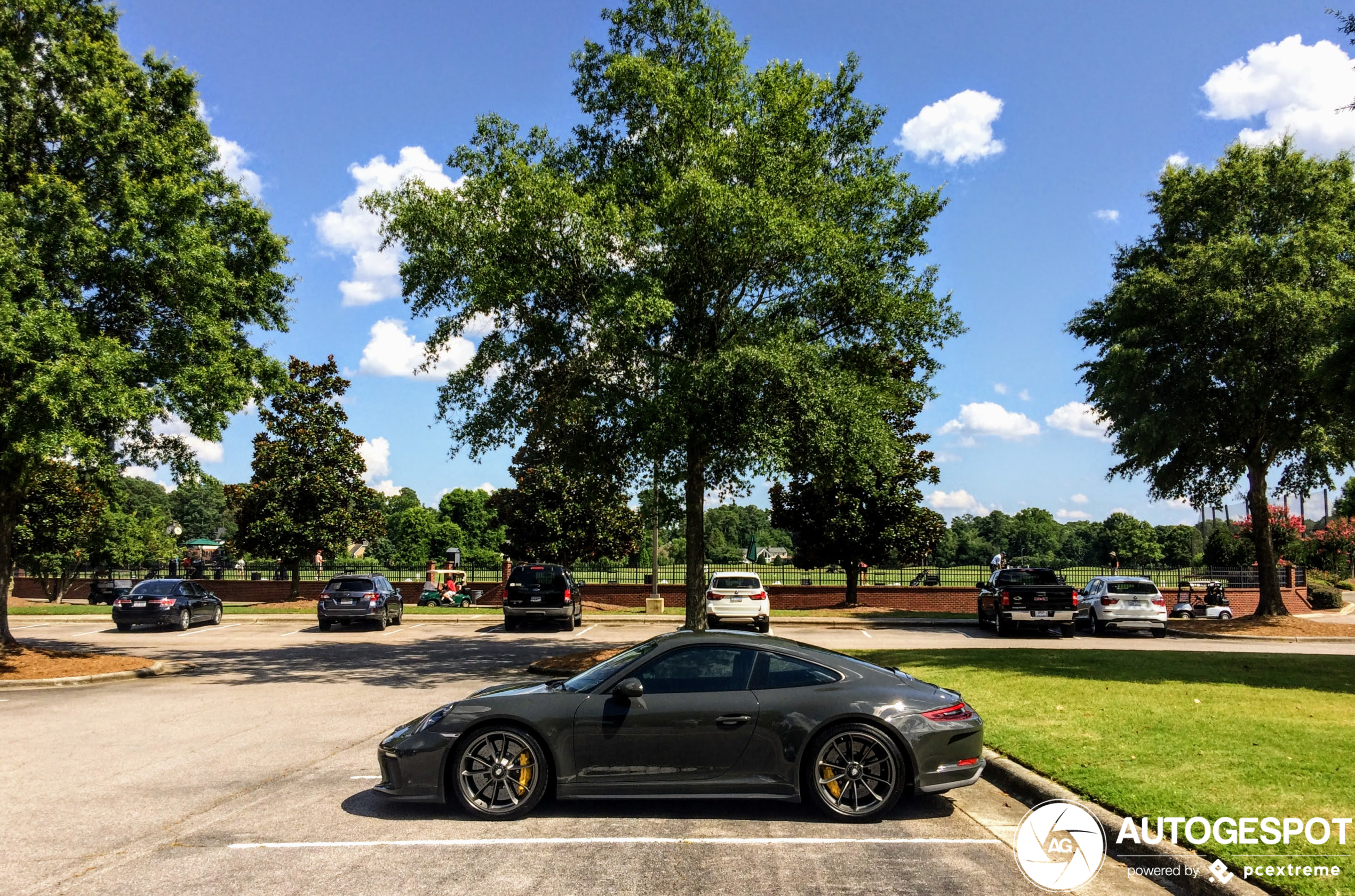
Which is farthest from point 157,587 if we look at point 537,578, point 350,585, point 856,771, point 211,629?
point 856,771

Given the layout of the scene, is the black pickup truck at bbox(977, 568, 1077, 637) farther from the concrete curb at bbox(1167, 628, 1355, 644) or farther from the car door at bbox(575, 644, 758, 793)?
the car door at bbox(575, 644, 758, 793)

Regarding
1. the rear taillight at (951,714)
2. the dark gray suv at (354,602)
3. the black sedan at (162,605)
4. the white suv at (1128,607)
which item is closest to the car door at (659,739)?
the rear taillight at (951,714)

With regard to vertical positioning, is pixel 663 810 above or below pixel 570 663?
above

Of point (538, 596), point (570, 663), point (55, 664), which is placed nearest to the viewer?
point (55, 664)

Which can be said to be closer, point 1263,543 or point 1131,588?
point 1131,588

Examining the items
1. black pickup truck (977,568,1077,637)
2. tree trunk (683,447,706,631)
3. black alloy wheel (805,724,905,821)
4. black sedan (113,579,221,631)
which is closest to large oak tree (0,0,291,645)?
tree trunk (683,447,706,631)

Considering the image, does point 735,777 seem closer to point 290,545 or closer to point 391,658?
point 391,658

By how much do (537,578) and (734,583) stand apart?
19.9ft

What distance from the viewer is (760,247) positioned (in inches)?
597

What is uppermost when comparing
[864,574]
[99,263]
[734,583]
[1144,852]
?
[99,263]

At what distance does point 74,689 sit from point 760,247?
1329cm

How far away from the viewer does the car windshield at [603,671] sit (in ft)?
22.1

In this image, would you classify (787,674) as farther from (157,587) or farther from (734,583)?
(157,587)

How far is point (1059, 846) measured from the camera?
Result: 5.80m
